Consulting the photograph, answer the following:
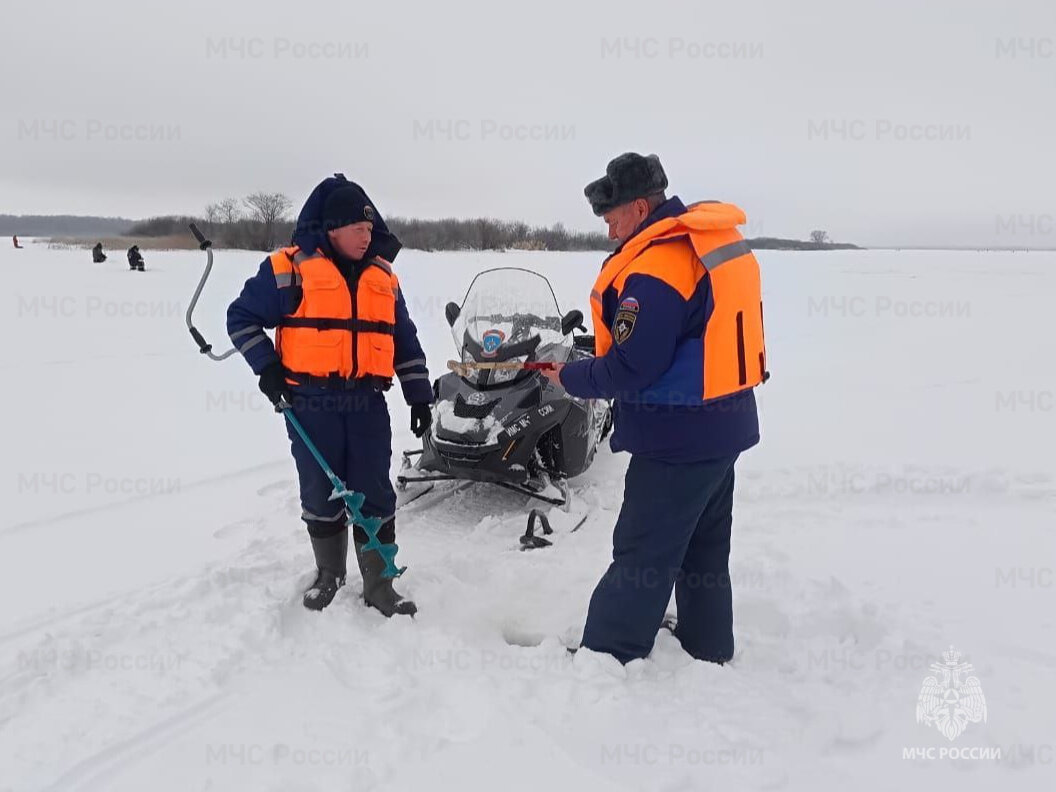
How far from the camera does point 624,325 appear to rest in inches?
91.4

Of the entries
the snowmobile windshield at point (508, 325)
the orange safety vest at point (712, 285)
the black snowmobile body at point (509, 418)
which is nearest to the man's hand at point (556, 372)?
the orange safety vest at point (712, 285)

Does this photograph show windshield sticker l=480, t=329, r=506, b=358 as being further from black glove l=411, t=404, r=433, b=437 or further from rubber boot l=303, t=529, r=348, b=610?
rubber boot l=303, t=529, r=348, b=610

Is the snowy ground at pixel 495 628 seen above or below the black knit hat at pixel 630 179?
below

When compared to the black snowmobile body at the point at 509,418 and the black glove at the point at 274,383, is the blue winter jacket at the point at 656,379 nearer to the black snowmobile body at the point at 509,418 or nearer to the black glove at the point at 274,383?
the black glove at the point at 274,383

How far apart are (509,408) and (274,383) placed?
5.09ft

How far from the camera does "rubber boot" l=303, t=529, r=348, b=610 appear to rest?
10.3 ft

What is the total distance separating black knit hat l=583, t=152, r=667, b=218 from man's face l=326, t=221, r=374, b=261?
3.43 ft

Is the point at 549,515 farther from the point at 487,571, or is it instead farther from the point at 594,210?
the point at 594,210

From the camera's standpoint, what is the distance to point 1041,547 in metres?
3.74

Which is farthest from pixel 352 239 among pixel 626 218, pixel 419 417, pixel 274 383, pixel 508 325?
pixel 508 325

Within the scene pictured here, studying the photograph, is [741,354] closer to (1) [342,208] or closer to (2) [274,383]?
(1) [342,208]

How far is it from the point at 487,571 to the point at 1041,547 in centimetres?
294

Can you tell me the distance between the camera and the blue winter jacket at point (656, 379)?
7.41 feet

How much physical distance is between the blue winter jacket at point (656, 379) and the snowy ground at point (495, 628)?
84cm
